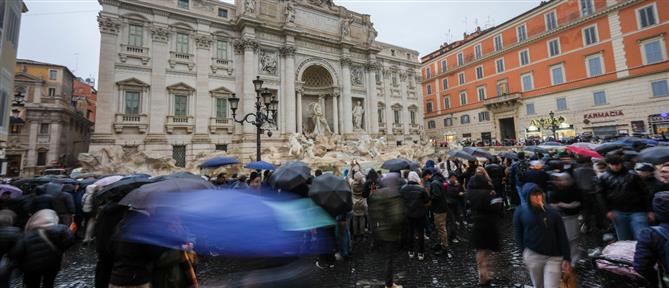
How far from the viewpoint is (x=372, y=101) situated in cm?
2783

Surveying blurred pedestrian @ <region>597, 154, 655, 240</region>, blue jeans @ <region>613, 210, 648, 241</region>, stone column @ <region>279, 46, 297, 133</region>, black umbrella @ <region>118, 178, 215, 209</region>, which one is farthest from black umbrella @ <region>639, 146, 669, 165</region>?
stone column @ <region>279, 46, 297, 133</region>

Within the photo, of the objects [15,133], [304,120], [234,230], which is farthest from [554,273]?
[15,133]

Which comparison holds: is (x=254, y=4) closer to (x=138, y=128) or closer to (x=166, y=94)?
(x=166, y=94)

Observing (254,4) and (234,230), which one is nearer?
(234,230)

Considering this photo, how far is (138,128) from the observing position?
59.8 ft

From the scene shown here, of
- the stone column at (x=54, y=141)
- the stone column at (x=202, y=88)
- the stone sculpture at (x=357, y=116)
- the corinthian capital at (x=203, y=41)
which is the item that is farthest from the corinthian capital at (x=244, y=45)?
Answer: the stone column at (x=54, y=141)

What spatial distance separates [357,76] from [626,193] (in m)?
24.9

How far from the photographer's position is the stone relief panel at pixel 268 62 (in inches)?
876

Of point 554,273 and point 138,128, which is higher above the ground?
point 138,128

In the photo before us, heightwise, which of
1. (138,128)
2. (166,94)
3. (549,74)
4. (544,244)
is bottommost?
(544,244)

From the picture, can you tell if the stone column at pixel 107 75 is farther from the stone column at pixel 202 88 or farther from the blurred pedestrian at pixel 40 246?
the blurred pedestrian at pixel 40 246

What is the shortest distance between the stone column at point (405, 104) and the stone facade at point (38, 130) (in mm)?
32019

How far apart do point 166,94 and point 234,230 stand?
2098 cm

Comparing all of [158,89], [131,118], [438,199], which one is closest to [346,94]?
[158,89]
